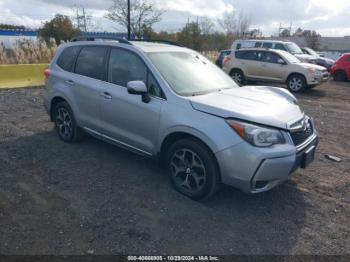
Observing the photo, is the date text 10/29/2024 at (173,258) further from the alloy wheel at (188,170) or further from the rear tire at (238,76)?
the rear tire at (238,76)

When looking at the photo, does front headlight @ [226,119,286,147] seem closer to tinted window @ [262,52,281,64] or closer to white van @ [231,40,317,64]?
tinted window @ [262,52,281,64]

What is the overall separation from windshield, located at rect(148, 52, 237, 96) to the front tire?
0.69m

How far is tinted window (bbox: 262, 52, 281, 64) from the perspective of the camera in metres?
13.1

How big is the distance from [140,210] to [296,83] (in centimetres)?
1085

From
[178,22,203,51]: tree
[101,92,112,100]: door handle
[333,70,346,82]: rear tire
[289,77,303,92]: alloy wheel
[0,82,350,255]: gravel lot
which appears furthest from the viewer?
[178,22,203,51]: tree

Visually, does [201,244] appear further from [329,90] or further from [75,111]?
[329,90]

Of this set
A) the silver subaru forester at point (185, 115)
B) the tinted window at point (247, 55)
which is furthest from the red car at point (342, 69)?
the silver subaru forester at point (185, 115)

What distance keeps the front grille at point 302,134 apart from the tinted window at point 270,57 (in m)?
9.76

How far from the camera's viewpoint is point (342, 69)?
16.7m

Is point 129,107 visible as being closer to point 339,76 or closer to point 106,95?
point 106,95

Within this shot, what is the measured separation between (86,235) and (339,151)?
4655 mm

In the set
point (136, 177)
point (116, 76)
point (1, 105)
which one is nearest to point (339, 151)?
point (136, 177)

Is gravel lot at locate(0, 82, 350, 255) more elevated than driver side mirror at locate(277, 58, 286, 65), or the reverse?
driver side mirror at locate(277, 58, 286, 65)

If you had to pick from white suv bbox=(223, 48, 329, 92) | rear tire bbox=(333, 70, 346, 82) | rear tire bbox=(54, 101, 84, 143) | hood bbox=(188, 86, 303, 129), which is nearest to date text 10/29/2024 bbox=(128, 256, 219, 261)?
hood bbox=(188, 86, 303, 129)
